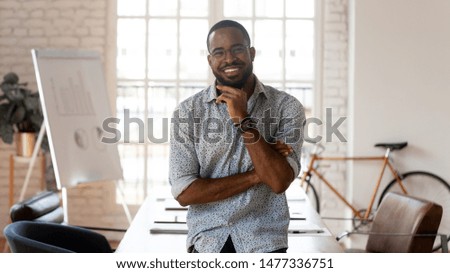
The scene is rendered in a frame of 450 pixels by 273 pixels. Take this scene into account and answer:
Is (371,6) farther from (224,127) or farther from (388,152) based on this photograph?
(224,127)

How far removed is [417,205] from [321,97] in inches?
111

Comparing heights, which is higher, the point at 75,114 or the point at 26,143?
the point at 75,114

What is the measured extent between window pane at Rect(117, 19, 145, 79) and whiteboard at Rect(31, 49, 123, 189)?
37.6 inches

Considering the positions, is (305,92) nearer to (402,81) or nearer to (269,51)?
(269,51)

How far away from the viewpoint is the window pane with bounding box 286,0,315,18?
19.1 ft

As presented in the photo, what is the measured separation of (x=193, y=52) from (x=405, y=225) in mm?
3208

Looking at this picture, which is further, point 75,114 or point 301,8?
point 301,8

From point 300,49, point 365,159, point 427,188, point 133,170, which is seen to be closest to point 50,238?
point 133,170

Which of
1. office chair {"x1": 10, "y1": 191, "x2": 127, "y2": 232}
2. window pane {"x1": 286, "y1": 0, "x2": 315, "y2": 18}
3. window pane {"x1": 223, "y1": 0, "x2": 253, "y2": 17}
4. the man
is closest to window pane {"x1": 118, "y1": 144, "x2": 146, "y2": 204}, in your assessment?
window pane {"x1": 223, "y1": 0, "x2": 253, "y2": 17}

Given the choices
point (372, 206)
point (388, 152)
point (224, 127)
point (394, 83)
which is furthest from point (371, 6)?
point (224, 127)

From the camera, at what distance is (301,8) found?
5.83 m

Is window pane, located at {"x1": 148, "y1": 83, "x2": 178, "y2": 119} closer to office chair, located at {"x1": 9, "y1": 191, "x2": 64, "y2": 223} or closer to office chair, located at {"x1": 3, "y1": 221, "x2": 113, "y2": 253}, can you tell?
office chair, located at {"x1": 9, "y1": 191, "x2": 64, "y2": 223}

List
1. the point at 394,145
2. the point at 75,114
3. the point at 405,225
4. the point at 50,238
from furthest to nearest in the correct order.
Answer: the point at 394,145 → the point at 75,114 → the point at 405,225 → the point at 50,238

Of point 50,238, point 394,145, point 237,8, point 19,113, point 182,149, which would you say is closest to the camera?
point 182,149
